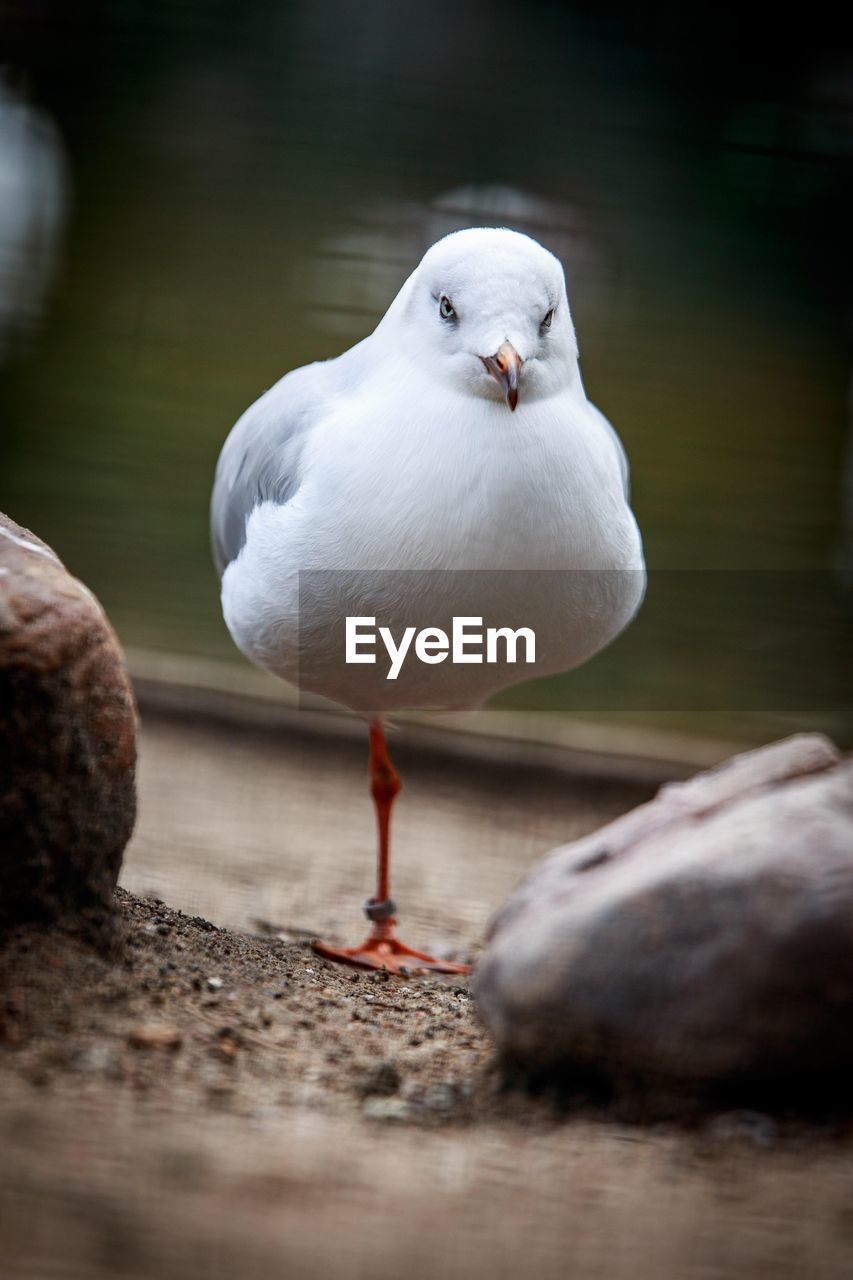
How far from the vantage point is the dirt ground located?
1096mm

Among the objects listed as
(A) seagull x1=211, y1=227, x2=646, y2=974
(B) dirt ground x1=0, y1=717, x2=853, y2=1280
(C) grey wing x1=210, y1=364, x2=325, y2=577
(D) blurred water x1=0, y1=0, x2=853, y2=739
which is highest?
(D) blurred water x1=0, y1=0, x2=853, y2=739

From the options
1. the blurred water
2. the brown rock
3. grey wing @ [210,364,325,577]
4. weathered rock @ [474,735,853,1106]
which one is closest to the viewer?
weathered rock @ [474,735,853,1106]

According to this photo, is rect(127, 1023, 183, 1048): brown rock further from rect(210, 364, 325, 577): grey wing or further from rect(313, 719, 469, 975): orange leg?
rect(210, 364, 325, 577): grey wing

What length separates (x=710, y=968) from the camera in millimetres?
1285

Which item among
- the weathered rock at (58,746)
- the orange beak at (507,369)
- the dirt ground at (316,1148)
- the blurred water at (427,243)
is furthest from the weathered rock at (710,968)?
the blurred water at (427,243)

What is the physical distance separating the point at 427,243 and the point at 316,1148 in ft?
8.08

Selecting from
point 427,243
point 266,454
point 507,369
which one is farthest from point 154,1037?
point 427,243

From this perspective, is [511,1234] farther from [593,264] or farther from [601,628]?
[593,264]

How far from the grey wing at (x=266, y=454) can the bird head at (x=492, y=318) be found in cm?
23

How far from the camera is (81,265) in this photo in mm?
3836

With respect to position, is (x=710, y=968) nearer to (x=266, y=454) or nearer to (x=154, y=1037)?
(x=154, y=1037)

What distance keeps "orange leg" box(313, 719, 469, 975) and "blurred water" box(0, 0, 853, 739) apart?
1240 mm

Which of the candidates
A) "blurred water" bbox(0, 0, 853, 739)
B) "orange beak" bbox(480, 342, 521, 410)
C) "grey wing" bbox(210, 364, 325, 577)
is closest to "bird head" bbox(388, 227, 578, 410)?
"orange beak" bbox(480, 342, 521, 410)

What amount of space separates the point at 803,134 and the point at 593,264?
60 cm
